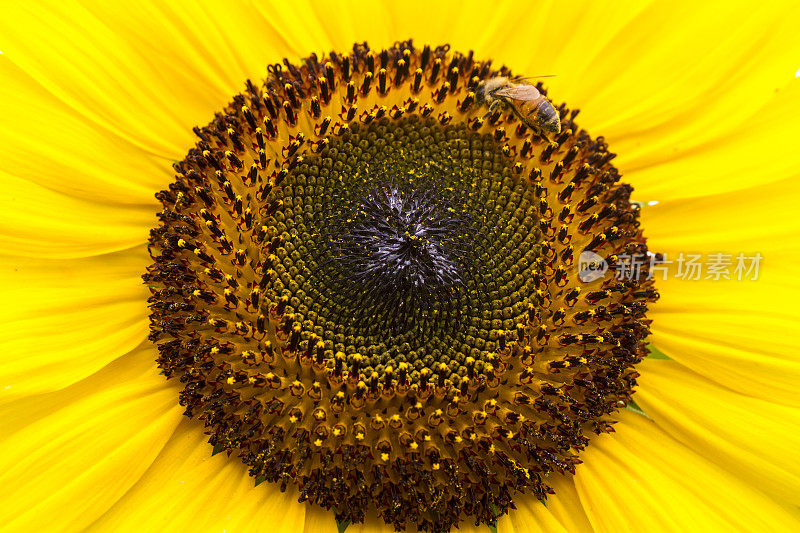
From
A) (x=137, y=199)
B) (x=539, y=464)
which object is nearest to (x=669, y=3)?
(x=539, y=464)

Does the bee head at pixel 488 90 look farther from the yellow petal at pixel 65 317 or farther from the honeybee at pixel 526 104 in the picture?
the yellow petal at pixel 65 317

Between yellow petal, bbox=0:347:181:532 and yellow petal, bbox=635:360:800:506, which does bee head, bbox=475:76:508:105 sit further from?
yellow petal, bbox=0:347:181:532

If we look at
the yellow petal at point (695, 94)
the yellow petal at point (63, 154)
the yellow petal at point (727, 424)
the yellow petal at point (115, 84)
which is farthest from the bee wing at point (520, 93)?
the yellow petal at point (63, 154)

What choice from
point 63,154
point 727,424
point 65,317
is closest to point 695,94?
point 727,424

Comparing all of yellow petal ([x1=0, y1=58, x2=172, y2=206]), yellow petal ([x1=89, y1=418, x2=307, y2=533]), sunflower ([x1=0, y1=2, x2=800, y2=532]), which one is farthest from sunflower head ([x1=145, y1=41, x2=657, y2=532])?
yellow petal ([x1=0, y1=58, x2=172, y2=206])

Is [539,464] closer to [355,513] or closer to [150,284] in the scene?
[355,513]
